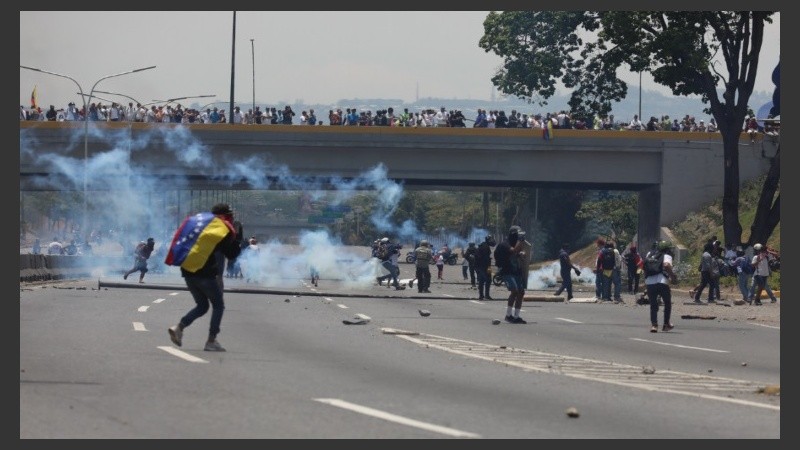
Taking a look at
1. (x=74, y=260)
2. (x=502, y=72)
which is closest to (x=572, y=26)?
(x=502, y=72)

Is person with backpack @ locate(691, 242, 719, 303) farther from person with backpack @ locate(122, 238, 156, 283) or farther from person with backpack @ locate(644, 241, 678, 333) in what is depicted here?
person with backpack @ locate(122, 238, 156, 283)

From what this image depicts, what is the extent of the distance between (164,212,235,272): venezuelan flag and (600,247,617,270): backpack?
22.9 meters

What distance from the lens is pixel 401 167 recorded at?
5931 centimetres

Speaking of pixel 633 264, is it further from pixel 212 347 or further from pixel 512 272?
pixel 212 347

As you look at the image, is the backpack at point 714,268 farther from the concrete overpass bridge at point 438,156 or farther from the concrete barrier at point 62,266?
the concrete overpass bridge at point 438,156

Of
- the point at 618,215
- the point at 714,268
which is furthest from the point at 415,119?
the point at 714,268

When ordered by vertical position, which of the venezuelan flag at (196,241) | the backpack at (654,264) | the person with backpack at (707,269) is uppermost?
the venezuelan flag at (196,241)

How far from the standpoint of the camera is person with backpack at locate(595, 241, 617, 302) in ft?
127

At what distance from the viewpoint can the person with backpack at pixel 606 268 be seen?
1518 inches

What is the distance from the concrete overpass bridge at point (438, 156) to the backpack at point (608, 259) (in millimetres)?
20141

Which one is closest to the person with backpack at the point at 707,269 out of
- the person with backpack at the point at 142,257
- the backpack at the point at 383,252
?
the backpack at the point at 383,252

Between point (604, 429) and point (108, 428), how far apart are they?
3.91m

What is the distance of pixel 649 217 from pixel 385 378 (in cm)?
4820

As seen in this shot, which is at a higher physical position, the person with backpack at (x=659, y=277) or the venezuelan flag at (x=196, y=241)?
the venezuelan flag at (x=196, y=241)
